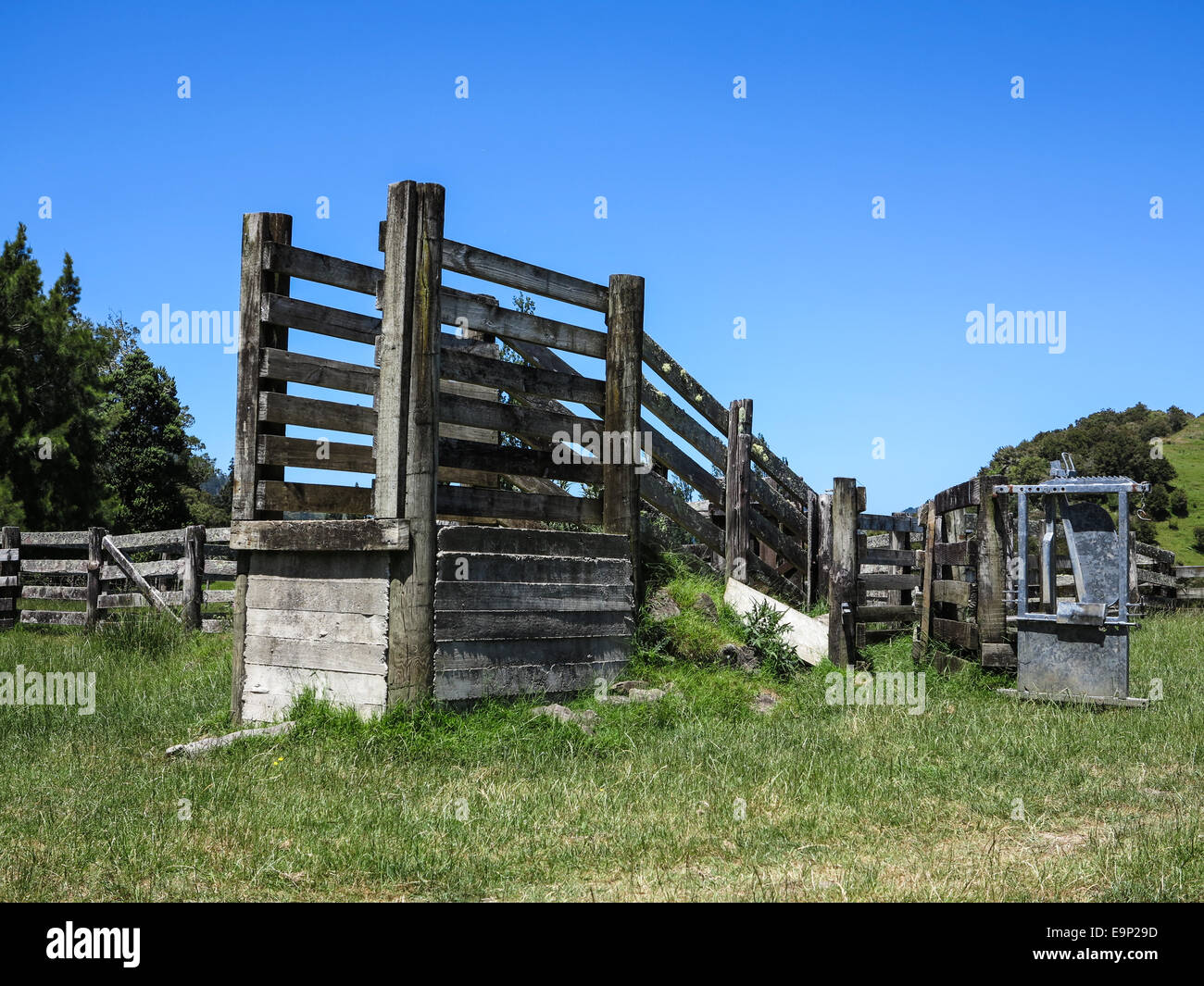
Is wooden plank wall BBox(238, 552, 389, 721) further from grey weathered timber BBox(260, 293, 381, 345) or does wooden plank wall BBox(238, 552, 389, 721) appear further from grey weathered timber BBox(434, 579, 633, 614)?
grey weathered timber BBox(260, 293, 381, 345)

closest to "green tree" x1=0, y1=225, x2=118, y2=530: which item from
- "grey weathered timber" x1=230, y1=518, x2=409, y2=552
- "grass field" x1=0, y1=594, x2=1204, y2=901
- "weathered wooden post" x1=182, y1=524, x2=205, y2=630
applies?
"weathered wooden post" x1=182, y1=524, x2=205, y2=630

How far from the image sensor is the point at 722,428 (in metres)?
11.6

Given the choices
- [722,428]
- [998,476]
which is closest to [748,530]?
[722,428]

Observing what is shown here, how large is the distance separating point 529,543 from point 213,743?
2.78 m

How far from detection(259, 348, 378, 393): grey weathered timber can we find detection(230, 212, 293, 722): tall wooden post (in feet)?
0.36

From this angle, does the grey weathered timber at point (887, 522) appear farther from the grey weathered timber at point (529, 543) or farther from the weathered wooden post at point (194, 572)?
the weathered wooden post at point (194, 572)

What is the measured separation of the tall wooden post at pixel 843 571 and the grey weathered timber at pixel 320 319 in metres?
5.28

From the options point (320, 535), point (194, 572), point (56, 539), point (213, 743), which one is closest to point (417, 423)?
point (320, 535)

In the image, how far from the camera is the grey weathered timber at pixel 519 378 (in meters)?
8.23

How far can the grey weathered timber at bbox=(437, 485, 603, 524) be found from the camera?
826cm

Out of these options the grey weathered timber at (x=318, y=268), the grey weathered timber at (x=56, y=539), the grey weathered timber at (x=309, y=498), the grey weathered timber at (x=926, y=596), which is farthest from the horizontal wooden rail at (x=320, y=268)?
the grey weathered timber at (x=56, y=539)
